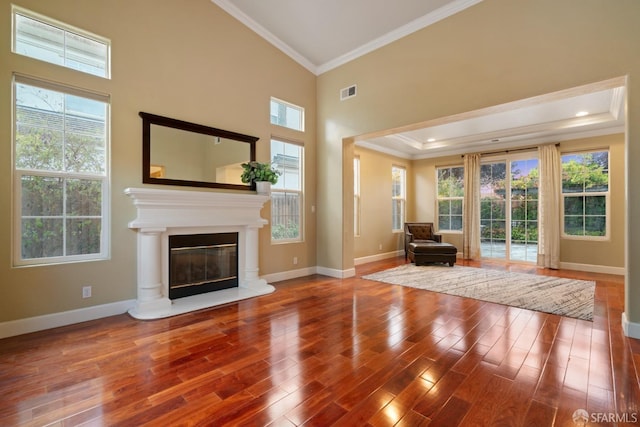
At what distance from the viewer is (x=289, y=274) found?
5.04 m

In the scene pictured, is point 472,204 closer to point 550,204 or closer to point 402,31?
point 550,204

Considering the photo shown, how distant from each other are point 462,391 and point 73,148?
13.7 ft

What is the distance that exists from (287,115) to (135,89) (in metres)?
2.34

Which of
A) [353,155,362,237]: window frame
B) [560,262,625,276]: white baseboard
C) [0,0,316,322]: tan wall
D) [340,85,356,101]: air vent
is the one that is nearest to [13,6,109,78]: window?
[0,0,316,322]: tan wall

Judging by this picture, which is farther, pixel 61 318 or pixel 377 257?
pixel 377 257

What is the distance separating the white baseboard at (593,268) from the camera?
541cm

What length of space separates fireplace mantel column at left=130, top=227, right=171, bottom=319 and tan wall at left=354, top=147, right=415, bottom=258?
13.9 feet

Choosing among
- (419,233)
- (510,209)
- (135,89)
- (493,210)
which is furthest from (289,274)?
(510,209)

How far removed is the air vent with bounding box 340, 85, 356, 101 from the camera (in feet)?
16.1

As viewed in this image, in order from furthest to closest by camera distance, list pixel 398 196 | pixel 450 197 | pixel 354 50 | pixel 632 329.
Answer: pixel 398 196, pixel 450 197, pixel 354 50, pixel 632 329

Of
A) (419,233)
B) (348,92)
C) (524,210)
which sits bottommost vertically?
(419,233)

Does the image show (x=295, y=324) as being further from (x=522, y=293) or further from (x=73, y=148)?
(x=522, y=293)

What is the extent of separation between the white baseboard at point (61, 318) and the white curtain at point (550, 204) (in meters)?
7.41

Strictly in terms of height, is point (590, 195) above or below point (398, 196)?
below
